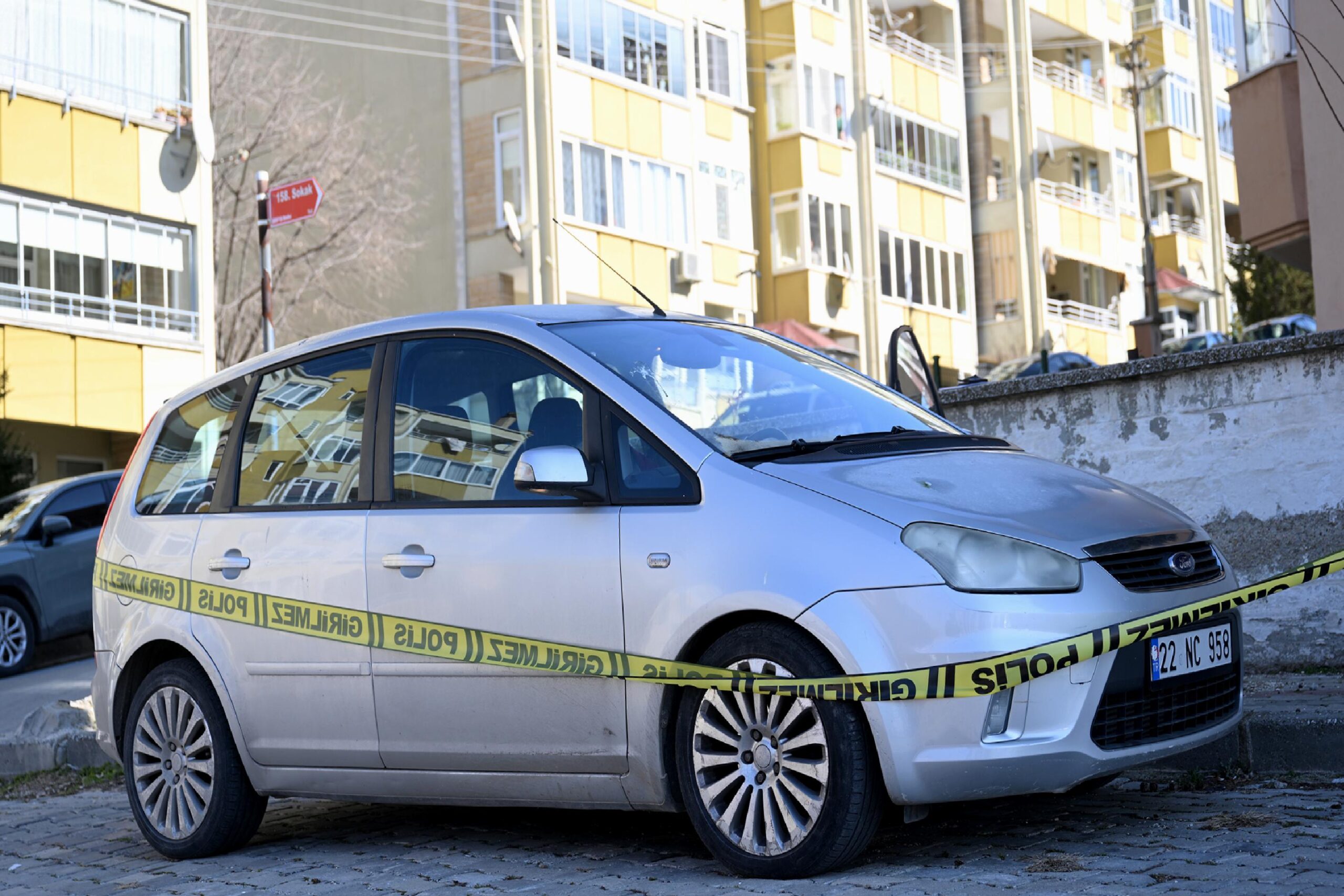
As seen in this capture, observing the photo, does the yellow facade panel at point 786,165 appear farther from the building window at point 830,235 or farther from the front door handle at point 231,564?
the front door handle at point 231,564

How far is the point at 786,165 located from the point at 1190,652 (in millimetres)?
33076

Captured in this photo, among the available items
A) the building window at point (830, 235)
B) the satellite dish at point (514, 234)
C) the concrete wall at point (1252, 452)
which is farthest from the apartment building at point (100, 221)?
the concrete wall at point (1252, 452)

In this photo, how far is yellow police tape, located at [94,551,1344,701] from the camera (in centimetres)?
464

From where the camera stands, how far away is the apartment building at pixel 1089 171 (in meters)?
44.3

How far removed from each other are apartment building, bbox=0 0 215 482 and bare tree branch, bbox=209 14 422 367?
691cm

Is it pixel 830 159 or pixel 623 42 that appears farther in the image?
pixel 830 159

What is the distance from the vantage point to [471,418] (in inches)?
227

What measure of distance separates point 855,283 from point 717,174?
483 cm

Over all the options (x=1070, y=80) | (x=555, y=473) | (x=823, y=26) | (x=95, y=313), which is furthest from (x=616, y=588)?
(x=1070, y=80)

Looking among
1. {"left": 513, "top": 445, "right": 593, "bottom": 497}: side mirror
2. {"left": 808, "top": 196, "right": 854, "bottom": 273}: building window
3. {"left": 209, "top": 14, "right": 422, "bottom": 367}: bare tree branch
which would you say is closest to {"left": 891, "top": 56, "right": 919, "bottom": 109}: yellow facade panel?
{"left": 808, "top": 196, "right": 854, "bottom": 273}: building window

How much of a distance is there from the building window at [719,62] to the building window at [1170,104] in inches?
784

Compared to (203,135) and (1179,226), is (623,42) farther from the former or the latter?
(1179,226)

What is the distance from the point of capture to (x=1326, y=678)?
24.8 ft

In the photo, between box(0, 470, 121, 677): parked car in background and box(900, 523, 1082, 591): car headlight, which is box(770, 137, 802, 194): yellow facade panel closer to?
box(0, 470, 121, 677): parked car in background
